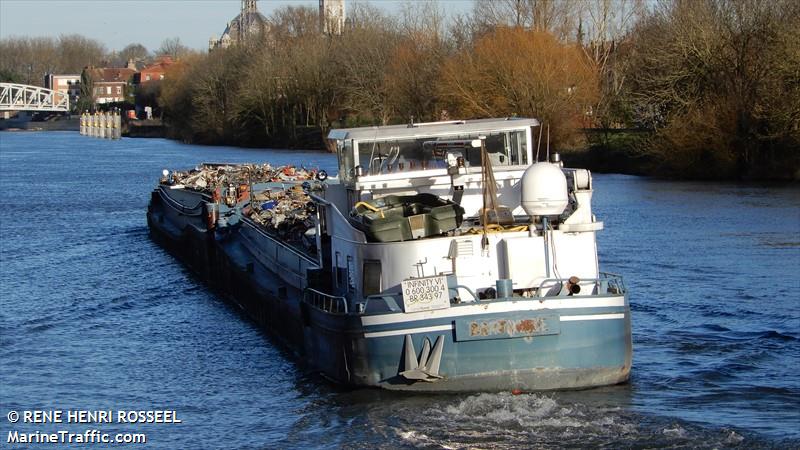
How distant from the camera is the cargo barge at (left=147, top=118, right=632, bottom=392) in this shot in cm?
1673

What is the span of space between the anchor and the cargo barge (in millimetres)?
19

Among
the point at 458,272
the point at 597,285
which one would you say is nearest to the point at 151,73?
the point at 458,272

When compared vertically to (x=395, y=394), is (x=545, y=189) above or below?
above

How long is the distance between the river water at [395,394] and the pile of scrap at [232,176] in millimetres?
3967

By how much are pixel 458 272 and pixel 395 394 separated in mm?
1947

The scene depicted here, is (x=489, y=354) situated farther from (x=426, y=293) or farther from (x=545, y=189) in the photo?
(x=545, y=189)

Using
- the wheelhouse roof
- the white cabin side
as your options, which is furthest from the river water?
the wheelhouse roof

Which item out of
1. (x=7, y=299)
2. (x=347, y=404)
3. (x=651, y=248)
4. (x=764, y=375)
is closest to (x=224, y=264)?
(x=7, y=299)

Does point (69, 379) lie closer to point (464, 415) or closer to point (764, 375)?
point (464, 415)

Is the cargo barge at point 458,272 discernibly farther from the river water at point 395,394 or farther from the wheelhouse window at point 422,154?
the river water at point 395,394

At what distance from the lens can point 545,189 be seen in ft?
57.2

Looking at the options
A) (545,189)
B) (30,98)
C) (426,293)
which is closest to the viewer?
(426,293)

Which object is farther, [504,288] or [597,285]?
[597,285]

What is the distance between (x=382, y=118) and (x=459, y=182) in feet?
213
